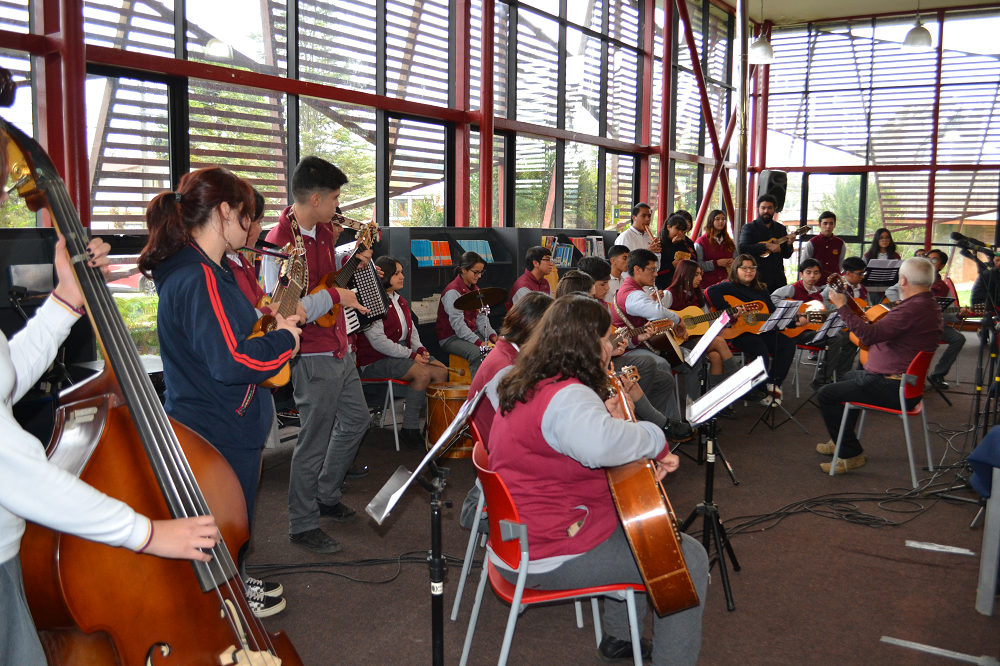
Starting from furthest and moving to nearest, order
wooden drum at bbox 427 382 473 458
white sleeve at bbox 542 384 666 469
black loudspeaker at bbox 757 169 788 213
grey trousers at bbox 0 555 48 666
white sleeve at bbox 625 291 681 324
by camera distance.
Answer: black loudspeaker at bbox 757 169 788 213
white sleeve at bbox 625 291 681 324
wooden drum at bbox 427 382 473 458
white sleeve at bbox 542 384 666 469
grey trousers at bbox 0 555 48 666

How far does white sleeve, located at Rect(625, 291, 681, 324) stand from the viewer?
539 centimetres

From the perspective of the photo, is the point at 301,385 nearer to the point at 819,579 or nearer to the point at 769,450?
the point at 819,579

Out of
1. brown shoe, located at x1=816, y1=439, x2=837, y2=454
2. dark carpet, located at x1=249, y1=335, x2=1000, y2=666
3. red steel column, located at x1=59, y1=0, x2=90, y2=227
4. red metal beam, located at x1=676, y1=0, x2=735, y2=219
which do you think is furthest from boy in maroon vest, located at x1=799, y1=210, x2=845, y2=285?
red steel column, located at x1=59, y1=0, x2=90, y2=227

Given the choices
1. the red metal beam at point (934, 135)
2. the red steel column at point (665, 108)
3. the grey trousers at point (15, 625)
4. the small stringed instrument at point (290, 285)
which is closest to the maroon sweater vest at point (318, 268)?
the small stringed instrument at point (290, 285)

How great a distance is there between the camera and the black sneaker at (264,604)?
109 inches

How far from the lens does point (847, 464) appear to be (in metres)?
4.64

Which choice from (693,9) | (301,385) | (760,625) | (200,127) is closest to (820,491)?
(760,625)

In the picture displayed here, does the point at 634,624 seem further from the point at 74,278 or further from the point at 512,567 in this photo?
the point at 74,278

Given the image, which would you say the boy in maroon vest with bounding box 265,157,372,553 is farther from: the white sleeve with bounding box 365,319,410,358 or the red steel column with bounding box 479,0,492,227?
the red steel column with bounding box 479,0,492,227

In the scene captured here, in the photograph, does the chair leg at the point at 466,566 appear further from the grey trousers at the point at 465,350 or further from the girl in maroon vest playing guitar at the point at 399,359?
the grey trousers at the point at 465,350

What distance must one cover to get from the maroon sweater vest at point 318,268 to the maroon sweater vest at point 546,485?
1.29 m

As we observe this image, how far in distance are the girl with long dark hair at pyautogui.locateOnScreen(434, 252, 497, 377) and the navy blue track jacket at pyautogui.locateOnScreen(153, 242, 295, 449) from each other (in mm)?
3393

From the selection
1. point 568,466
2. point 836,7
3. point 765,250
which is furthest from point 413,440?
point 836,7

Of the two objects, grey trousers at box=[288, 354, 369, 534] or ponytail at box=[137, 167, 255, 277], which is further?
grey trousers at box=[288, 354, 369, 534]
